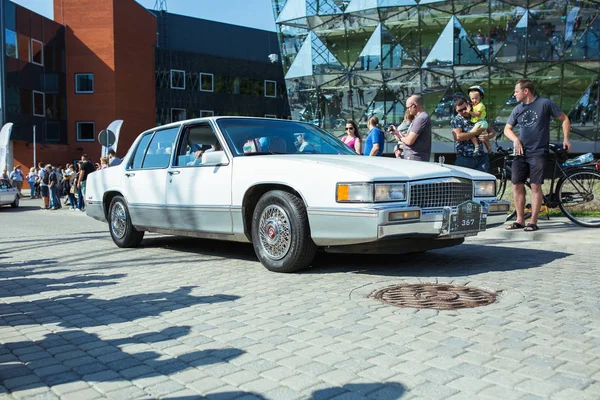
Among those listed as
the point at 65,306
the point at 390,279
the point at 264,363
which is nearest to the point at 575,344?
the point at 264,363

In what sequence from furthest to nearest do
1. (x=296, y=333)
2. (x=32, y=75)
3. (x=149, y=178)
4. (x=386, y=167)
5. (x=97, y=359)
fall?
(x=32, y=75) < (x=149, y=178) < (x=386, y=167) < (x=296, y=333) < (x=97, y=359)

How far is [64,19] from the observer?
4228 centimetres

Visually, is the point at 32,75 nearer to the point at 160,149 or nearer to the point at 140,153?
the point at 140,153

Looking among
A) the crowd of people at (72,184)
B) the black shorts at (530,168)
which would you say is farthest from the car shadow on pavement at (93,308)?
the crowd of people at (72,184)

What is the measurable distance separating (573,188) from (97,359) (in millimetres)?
7350

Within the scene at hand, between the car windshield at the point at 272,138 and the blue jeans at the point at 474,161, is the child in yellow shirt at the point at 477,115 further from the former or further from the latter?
the car windshield at the point at 272,138

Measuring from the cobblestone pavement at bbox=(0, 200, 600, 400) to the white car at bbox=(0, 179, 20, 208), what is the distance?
17.1 m

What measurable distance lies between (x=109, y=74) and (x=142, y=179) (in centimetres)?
3790

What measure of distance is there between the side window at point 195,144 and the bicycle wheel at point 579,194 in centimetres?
513

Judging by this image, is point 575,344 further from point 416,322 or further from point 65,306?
point 65,306

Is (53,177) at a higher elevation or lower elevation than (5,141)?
lower

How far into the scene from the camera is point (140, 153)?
25.2 ft

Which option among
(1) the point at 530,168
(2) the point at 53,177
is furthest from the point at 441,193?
(2) the point at 53,177

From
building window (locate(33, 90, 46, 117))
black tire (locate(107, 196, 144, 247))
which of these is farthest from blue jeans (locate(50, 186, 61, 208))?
building window (locate(33, 90, 46, 117))
